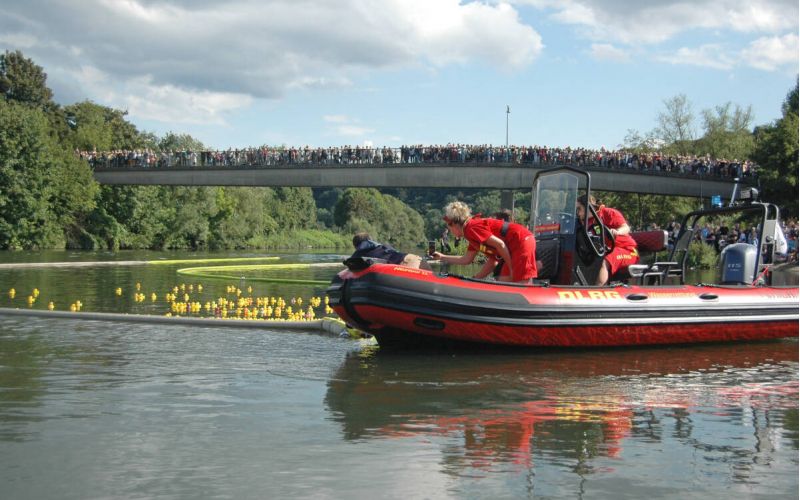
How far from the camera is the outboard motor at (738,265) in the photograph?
497 inches

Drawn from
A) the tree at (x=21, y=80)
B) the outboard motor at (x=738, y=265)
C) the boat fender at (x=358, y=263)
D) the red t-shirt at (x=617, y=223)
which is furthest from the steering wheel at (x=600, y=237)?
the tree at (x=21, y=80)

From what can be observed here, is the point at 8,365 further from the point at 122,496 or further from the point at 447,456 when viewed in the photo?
the point at 447,456

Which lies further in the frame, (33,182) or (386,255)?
Result: (33,182)

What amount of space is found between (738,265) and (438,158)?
134ft

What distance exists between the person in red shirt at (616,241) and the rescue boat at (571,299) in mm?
139

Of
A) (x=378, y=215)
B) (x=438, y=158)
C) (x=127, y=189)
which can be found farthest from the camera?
(x=378, y=215)

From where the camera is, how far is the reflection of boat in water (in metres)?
6.57

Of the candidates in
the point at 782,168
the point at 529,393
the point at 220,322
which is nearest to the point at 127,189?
the point at 782,168

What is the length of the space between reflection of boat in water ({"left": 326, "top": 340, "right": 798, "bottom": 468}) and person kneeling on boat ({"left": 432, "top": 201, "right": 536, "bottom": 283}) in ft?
3.60

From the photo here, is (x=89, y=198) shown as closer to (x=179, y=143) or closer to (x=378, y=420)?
(x=179, y=143)

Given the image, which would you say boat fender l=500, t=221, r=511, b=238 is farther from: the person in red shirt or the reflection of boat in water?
the reflection of boat in water

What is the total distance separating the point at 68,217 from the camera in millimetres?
65188

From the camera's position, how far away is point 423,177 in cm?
5372

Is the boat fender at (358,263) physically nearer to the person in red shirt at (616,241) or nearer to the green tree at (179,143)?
the person in red shirt at (616,241)
